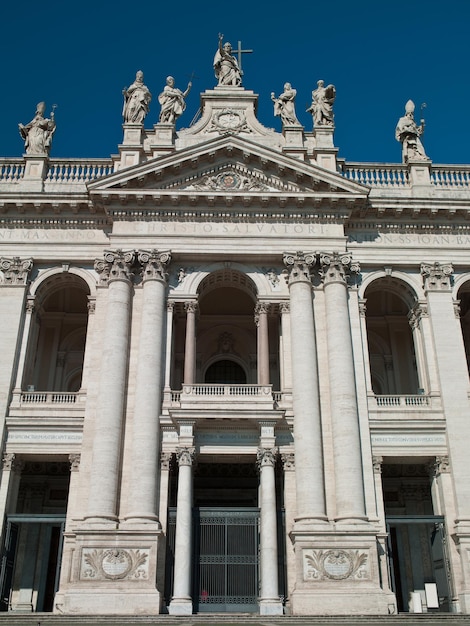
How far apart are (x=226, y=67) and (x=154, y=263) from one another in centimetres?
1176

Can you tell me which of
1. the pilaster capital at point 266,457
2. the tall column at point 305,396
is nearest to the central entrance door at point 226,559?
the pilaster capital at point 266,457

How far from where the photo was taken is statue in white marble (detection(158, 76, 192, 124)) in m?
31.8

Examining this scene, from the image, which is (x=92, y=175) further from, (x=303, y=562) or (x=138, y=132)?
(x=303, y=562)

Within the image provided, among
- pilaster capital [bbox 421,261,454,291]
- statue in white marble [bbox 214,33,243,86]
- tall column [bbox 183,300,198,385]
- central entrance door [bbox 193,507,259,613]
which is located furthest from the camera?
statue in white marble [bbox 214,33,243,86]

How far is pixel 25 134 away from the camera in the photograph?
31891mm

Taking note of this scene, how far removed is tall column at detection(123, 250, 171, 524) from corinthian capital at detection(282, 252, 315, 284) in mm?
4925

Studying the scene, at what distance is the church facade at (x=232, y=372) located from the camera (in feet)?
78.6

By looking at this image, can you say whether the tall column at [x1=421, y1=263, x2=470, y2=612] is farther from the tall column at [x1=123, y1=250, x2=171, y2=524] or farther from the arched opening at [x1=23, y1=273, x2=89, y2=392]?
the arched opening at [x1=23, y1=273, x2=89, y2=392]

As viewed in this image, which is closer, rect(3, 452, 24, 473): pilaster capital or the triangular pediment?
rect(3, 452, 24, 473): pilaster capital

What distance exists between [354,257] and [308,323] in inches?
156

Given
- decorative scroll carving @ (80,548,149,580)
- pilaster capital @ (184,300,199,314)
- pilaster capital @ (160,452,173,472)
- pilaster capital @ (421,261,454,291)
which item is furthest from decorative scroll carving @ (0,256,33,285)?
pilaster capital @ (421,261,454,291)

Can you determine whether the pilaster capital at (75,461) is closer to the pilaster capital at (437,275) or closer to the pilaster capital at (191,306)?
the pilaster capital at (191,306)

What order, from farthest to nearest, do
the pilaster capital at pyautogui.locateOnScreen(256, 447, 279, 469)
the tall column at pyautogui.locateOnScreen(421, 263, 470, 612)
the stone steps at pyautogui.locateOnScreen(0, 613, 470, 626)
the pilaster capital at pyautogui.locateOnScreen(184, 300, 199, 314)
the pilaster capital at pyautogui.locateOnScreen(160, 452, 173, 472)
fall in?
the pilaster capital at pyautogui.locateOnScreen(184, 300, 199, 314), the pilaster capital at pyautogui.locateOnScreen(160, 452, 173, 472), the pilaster capital at pyautogui.locateOnScreen(256, 447, 279, 469), the tall column at pyautogui.locateOnScreen(421, 263, 470, 612), the stone steps at pyautogui.locateOnScreen(0, 613, 470, 626)

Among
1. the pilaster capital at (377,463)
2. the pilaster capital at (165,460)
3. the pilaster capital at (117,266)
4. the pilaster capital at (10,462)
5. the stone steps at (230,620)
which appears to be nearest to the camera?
the stone steps at (230,620)
